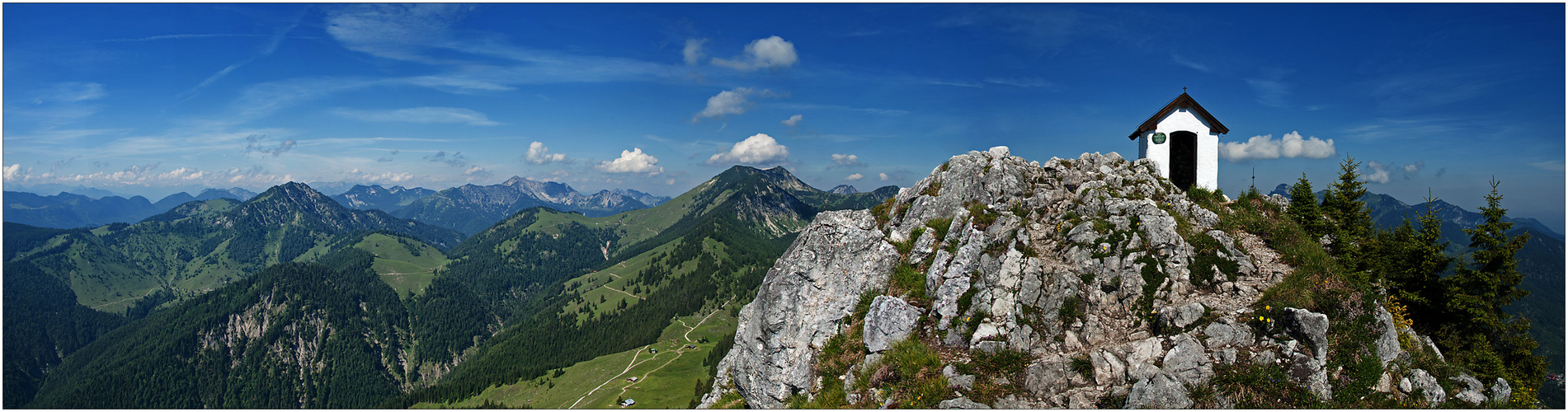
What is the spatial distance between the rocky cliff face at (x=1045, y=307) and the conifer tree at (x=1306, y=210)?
76 cm

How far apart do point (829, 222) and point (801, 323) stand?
476cm

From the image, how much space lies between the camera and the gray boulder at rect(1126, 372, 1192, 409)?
48.7 feet

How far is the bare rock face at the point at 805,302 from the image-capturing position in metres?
21.8

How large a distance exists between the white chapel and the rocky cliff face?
1.80 meters

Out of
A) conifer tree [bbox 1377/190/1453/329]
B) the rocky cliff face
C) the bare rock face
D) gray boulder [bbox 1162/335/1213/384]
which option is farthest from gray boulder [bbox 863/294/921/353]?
conifer tree [bbox 1377/190/1453/329]

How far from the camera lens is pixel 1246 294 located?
16.9 metres

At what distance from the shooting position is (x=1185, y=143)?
2670cm

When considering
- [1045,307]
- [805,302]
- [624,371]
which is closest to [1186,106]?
[1045,307]

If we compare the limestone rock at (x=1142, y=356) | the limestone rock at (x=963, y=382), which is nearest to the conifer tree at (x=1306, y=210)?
the limestone rock at (x=1142, y=356)

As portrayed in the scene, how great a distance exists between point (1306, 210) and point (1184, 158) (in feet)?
17.3

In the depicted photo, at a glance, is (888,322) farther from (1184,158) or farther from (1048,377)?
(1184,158)

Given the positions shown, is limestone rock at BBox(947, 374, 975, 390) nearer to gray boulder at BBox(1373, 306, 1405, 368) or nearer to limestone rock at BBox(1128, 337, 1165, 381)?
limestone rock at BBox(1128, 337, 1165, 381)

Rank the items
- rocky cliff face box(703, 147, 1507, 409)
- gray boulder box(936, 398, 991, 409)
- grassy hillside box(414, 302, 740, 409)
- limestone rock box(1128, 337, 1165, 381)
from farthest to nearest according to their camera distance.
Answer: grassy hillside box(414, 302, 740, 409)
gray boulder box(936, 398, 991, 409)
limestone rock box(1128, 337, 1165, 381)
rocky cliff face box(703, 147, 1507, 409)

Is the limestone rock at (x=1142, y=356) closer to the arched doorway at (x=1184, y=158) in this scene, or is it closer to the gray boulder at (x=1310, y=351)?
the gray boulder at (x=1310, y=351)
